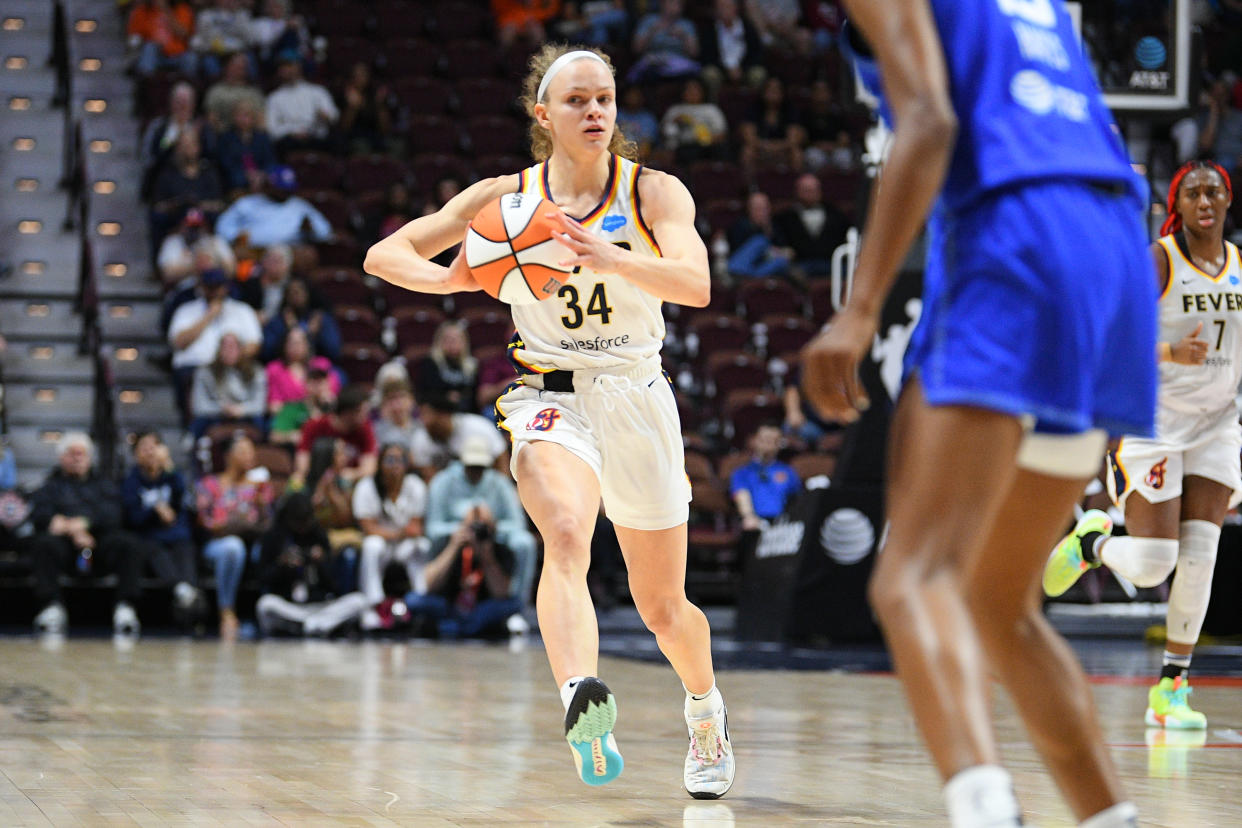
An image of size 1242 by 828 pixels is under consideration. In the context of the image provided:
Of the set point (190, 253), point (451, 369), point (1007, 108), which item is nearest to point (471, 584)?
point (451, 369)

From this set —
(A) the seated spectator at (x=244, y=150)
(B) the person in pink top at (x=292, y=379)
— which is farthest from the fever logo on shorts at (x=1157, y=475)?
(A) the seated spectator at (x=244, y=150)

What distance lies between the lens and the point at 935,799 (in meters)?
4.57

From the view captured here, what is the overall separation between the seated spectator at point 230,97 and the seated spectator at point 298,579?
5108mm

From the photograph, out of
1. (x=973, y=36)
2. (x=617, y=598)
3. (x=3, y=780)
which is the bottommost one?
(x=617, y=598)

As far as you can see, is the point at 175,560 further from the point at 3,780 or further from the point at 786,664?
the point at 3,780

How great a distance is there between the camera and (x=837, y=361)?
2.48m

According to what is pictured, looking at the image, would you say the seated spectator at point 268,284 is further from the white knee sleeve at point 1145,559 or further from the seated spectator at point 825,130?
the white knee sleeve at point 1145,559

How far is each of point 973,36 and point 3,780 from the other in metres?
3.56

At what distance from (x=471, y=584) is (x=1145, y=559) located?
22.0ft

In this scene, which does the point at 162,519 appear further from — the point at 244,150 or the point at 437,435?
the point at 244,150

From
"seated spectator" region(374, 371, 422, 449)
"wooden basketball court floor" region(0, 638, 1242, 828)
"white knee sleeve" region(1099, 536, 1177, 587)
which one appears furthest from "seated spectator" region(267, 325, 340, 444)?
"white knee sleeve" region(1099, 536, 1177, 587)

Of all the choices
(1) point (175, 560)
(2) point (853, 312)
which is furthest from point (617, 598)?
(2) point (853, 312)

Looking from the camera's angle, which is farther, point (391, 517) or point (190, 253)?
point (190, 253)

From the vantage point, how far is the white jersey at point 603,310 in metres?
4.73
